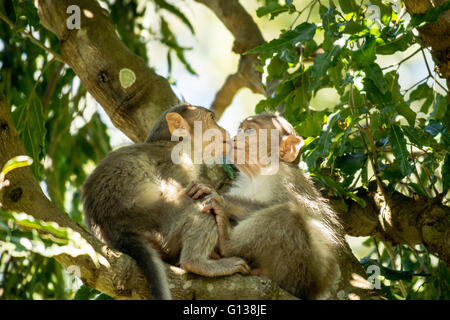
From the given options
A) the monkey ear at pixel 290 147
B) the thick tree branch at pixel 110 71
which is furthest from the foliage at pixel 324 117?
the thick tree branch at pixel 110 71

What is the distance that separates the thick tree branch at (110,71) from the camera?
5418 millimetres

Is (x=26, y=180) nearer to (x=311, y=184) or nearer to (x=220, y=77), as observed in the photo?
(x=311, y=184)

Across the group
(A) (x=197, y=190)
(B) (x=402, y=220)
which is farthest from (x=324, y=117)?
(A) (x=197, y=190)

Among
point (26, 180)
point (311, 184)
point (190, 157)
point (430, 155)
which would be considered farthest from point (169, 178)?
point (430, 155)

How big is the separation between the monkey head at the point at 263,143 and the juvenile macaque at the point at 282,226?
1 centimetres

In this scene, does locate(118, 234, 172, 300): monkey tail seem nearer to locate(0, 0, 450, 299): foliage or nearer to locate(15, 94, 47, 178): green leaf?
locate(0, 0, 450, 299): foliage

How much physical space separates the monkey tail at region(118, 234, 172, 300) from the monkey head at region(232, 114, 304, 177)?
4.16 feet

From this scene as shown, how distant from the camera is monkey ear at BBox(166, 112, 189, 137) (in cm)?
524

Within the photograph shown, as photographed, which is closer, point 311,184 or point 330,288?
point 330,288

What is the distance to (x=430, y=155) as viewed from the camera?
190 inches

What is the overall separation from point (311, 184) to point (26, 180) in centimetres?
224

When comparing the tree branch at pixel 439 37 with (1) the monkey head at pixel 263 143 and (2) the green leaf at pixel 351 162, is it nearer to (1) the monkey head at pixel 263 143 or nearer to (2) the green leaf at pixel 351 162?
(2) the green leaf at pixel 351 162

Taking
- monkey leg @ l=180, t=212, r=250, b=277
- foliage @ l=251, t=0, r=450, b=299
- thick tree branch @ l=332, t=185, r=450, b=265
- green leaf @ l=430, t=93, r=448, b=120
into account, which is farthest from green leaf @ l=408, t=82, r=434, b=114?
monkey leg @ l=180, t=212, r=250, b=277

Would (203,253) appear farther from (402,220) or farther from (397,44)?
(397,44)
